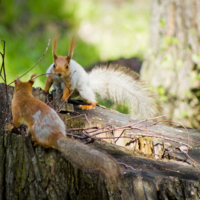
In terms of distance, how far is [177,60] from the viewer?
11.5 ft

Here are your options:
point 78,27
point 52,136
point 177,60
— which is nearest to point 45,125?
point 52,136

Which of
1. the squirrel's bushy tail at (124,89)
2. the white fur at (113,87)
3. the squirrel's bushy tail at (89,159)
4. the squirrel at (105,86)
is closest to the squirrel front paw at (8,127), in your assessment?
the squirrel's bushy tail at (89,159)

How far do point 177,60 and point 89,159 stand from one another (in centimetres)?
268

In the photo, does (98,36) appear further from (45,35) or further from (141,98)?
(141,98)

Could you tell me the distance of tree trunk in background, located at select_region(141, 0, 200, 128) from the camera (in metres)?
3.39

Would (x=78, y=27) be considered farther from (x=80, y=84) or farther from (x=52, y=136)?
(x=52, y=136)

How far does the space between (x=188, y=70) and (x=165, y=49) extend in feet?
1.35

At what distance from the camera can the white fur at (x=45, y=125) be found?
1.34 meters

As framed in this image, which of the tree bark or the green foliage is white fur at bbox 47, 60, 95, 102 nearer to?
the tree bark

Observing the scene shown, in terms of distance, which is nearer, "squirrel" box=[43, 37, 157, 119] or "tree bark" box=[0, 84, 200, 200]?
"tree bark" box=[0, 84, 200, 200]

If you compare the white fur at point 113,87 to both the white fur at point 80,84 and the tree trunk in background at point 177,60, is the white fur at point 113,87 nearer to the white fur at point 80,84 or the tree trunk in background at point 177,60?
the white fur at point 80,84

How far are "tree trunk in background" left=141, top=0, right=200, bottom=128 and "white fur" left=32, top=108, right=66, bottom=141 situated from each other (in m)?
2.16

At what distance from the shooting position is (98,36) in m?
5.96

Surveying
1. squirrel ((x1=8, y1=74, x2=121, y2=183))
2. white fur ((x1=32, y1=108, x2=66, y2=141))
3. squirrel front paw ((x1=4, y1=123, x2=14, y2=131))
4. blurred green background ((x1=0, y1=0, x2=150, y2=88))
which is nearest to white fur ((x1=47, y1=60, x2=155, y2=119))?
squirrel front paw ((x1=4, y1=123, x2=14, y2=131))
